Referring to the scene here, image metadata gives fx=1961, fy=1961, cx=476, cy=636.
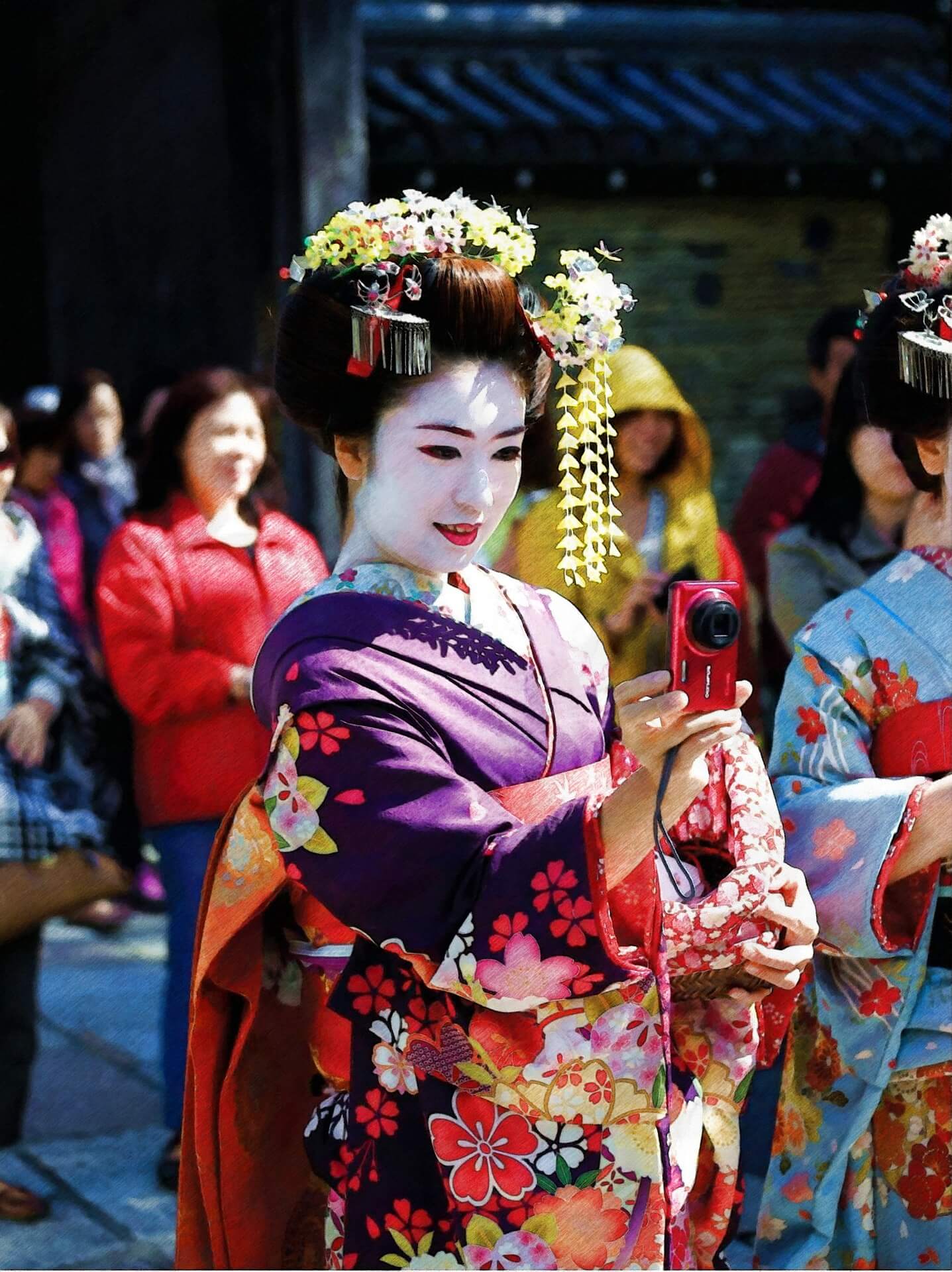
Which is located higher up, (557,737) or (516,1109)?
(557,737)

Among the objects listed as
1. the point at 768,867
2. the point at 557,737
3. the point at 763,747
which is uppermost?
the point at 557,737

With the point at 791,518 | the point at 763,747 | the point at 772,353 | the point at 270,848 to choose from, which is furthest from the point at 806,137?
the point at 270,848

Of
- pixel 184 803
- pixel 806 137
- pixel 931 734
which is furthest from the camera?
pixel 806 137

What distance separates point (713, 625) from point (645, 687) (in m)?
0.10

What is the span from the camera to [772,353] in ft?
34.0

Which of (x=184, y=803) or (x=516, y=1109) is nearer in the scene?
(x=516, y=1109)

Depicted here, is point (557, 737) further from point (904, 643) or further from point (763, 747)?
point (763, 747)

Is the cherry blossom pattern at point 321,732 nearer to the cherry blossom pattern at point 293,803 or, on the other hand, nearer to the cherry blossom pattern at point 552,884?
the cherry blossom pattern at point 293,803

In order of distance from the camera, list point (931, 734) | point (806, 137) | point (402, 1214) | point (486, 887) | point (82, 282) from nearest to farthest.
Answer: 1. point (486, 887)
2. point (402, 1214)
3. point (931, 734)
4. point (806, 137)
5. point (82, 282)

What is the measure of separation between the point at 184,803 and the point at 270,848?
7.30 ft

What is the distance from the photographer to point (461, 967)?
7.49 feet

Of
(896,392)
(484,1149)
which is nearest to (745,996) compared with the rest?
(484,1149)

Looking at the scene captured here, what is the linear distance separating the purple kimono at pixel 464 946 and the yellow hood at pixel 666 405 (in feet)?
9.19

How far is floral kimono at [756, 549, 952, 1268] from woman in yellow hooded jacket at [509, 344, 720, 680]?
2081mm
